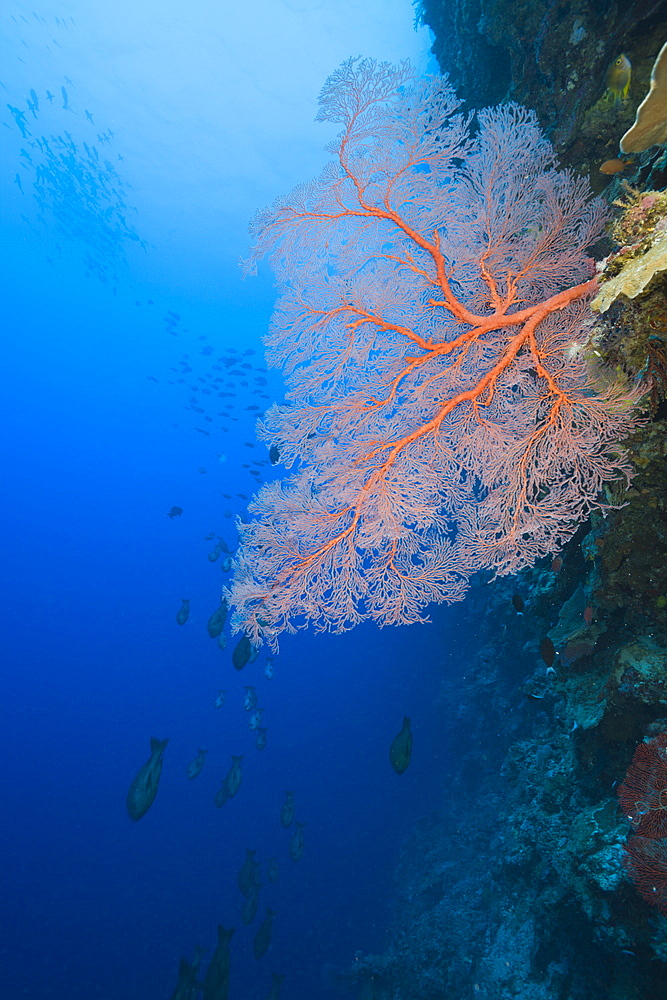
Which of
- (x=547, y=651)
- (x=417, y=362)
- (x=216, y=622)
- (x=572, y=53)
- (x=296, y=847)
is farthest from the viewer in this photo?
(x=296, y=847)

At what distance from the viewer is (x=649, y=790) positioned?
3.03 m

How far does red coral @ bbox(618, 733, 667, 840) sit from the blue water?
575 inches

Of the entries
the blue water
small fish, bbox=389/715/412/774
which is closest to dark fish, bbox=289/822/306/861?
the blue water

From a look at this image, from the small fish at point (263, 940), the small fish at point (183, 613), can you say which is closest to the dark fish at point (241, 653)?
the small fish at point (183, 613)

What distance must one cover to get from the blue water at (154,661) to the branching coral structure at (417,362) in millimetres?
→ 13357

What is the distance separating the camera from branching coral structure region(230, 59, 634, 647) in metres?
3.13

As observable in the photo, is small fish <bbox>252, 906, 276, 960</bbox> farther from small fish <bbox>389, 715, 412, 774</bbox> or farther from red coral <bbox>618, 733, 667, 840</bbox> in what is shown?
red coral <bbox>618, 733, 667, 840</bbox>

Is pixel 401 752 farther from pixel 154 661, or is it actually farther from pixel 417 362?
pixel 154 661

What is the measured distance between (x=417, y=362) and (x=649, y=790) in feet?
12.5

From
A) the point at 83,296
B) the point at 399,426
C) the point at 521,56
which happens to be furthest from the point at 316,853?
the point at 83,296

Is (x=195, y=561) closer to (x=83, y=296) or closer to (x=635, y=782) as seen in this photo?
(x=83, y=296)

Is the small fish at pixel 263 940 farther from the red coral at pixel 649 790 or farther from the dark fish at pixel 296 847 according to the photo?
the red coral at pixel 649 790

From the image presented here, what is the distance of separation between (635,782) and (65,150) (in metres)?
42.8

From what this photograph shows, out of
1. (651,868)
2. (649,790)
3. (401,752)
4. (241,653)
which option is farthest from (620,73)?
(241,653)
